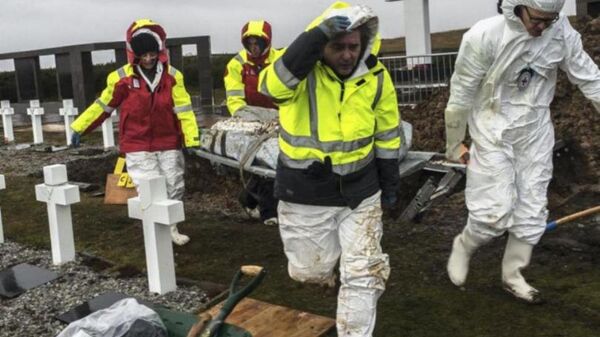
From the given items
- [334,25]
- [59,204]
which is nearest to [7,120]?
[59,204]

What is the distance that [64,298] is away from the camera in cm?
499

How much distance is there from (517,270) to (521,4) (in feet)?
5.33

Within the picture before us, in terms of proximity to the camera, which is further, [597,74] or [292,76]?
[597,74]

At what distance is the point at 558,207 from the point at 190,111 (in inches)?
132

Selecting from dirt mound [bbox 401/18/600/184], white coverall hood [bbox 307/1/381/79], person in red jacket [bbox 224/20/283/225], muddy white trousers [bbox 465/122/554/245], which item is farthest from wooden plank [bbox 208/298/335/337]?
dirt mound [bbox 401/18/600/184]

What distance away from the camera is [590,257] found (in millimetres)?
5250

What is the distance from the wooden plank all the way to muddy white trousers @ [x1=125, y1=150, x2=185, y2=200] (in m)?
1.89

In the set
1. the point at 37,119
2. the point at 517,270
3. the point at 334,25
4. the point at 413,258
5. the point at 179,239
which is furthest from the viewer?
the point at 37,119

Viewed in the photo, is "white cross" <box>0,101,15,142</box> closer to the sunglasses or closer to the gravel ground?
the gravel ground

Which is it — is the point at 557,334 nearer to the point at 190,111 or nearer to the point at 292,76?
the point at 292,76

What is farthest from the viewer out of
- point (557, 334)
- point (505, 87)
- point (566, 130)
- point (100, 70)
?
point (100, 70)

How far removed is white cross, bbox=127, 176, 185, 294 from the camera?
4859 millimetres

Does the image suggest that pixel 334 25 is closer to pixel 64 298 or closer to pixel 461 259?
pixel 461 259

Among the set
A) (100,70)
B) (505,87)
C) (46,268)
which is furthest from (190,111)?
(100,70)
